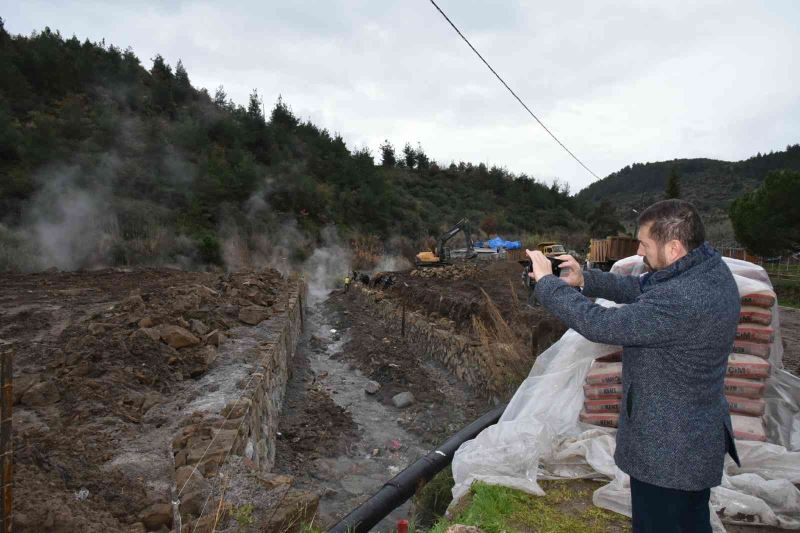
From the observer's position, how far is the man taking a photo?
1.74 metres

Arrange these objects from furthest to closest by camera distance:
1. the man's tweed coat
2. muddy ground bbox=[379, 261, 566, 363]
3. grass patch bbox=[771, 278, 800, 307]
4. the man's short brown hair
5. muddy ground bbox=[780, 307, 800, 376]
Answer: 1. grass patch bbox=[771, 278, 800, 307]
2. muddy ground bbox=[379, 261, 566, 363]
3. muddy ground bbox=[780, 307, 800, 376]
4. the man's short brown hair
5. the man's tweed coat

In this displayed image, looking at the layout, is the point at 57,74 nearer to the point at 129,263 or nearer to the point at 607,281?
the point at 129,263

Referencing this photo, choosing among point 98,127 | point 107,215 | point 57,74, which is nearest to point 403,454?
point 107,215

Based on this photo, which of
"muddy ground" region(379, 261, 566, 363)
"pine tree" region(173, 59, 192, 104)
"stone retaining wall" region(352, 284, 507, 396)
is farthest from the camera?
"pine tree" region(173, 59, 192, 104)

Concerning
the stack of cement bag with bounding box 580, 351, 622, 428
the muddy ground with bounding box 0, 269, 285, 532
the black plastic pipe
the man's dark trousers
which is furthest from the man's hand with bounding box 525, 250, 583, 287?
the muddy ground with bounding box 0, 269, 285, 532

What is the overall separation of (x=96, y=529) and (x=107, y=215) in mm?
18131

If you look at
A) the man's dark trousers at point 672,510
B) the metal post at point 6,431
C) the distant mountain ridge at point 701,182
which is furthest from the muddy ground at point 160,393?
the distant mountain ridge at point 701,182

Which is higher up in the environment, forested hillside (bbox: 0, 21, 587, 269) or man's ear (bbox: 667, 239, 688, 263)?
forested hillside (bbox: 0, 21, 587, 269)

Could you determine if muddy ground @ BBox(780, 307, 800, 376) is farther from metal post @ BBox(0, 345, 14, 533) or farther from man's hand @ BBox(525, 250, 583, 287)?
metal post @ BBox(0, 345, 14, 533)

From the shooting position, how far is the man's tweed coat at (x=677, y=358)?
174cm

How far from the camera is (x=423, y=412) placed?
7.14 meters

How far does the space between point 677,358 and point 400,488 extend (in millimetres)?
2377

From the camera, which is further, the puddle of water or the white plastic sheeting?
the puddle of water

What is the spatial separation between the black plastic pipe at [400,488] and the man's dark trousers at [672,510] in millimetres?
1738
